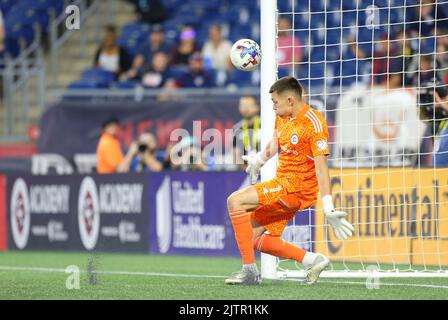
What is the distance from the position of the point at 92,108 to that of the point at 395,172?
7439 mm

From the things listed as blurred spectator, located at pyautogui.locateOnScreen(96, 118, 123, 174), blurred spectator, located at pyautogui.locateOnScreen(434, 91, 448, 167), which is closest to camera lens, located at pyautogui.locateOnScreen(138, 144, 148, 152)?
blurred spectator, located at pyautogui.locateOnScreen(96, 118, 123, 174)

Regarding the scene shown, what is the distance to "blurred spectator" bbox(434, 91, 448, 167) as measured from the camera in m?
12.9

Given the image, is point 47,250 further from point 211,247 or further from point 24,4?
point 24,4

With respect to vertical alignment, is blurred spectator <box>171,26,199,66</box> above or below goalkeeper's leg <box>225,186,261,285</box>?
above

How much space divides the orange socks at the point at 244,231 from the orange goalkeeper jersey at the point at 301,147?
0.47 meters

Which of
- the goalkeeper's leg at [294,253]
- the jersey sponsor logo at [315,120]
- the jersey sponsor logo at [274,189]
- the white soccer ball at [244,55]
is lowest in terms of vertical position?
the goalkeeper's leg at [294,253]

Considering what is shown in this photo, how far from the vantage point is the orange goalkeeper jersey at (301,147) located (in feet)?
33.4

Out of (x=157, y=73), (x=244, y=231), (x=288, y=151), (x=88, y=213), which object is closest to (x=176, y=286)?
(x=244, y=231)

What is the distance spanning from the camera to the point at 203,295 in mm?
9547

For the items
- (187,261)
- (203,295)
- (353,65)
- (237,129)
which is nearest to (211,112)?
(237,129)

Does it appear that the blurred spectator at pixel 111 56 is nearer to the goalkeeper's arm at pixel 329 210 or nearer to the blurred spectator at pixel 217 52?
the blurred spectator at pixel 217 52

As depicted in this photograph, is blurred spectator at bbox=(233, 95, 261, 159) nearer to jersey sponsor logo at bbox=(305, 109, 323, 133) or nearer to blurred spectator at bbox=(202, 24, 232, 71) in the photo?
blurred spectator at bbox=(202, 24, 232, 71)

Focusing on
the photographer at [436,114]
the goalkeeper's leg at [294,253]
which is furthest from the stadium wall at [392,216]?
the goalkeeper's leg at [294,253]

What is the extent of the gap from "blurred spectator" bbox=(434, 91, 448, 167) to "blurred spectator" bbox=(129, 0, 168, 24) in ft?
36.7
